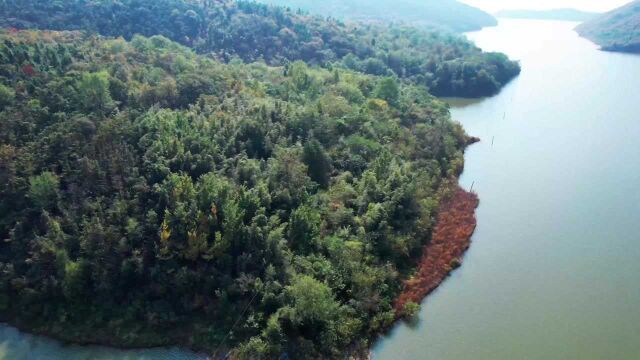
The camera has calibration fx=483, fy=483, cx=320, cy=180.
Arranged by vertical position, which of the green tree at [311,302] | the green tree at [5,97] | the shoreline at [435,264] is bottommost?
the shoreline at [435,264]

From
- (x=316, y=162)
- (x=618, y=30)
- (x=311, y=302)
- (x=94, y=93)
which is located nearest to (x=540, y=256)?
(x=316, y=162)

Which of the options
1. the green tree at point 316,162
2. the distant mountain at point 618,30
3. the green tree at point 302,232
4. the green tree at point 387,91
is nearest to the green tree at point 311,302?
the green tree at point 302,232

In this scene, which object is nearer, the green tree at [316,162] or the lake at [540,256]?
the lake at [540,256]

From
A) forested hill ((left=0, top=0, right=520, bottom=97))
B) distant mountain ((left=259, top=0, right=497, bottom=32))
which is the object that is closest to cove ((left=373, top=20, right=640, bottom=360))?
forested hill ((left=0, top=0, right=520, bottom=97))

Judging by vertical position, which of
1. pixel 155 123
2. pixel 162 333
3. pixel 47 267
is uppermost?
pixel 155 123

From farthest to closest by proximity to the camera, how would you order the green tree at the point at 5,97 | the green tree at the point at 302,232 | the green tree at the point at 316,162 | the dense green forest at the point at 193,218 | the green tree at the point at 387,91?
the green tree at the point at 387,91 → the green tree at the point at 316,162 → the green tree at the point at 5,97 → the green tree at the point at 302,232 → the dense green forest at the point at 193,218

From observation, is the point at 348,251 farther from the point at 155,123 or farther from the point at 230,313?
the point at 155,123

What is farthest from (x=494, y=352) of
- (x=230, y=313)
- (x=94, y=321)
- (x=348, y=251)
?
(x=94, y=321)

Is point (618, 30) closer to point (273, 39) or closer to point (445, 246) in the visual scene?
point (273, 39)

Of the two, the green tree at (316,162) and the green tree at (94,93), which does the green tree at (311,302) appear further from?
the green tree at (94,93)
